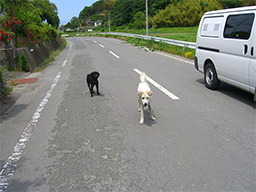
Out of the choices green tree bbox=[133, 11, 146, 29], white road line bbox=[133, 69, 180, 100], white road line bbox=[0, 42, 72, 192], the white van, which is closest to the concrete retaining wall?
white road line bbox=[0, 42, 72, 192]

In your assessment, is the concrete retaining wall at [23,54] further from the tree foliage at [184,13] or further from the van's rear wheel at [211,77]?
the tree foliage at [184,13]

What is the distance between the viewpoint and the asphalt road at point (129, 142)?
10.6 feet

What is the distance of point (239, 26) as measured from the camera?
19.6 feet

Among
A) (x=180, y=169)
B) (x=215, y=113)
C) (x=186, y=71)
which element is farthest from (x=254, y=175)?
(x=186, y=71)

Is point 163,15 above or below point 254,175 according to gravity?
above

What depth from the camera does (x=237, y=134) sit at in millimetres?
4410

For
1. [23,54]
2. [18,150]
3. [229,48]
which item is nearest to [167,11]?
[23,54]

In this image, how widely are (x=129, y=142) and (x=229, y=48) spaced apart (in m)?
3.89

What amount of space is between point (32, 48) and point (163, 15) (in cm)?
6952

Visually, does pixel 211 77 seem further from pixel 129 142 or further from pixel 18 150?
pixel 18 150

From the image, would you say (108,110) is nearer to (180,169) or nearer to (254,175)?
(180,169)

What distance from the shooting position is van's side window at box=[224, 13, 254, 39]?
566cm

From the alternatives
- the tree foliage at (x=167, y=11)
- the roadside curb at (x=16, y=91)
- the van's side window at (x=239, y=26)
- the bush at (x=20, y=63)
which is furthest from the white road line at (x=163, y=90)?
the tree foliage at (x=167, y=11)

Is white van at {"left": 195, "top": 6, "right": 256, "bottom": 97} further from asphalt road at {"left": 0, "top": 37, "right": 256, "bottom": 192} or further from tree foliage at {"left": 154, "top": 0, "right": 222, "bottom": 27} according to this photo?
tree foliage at {"left": 154, "top": 0, "right": 222, "bottom": 27}
